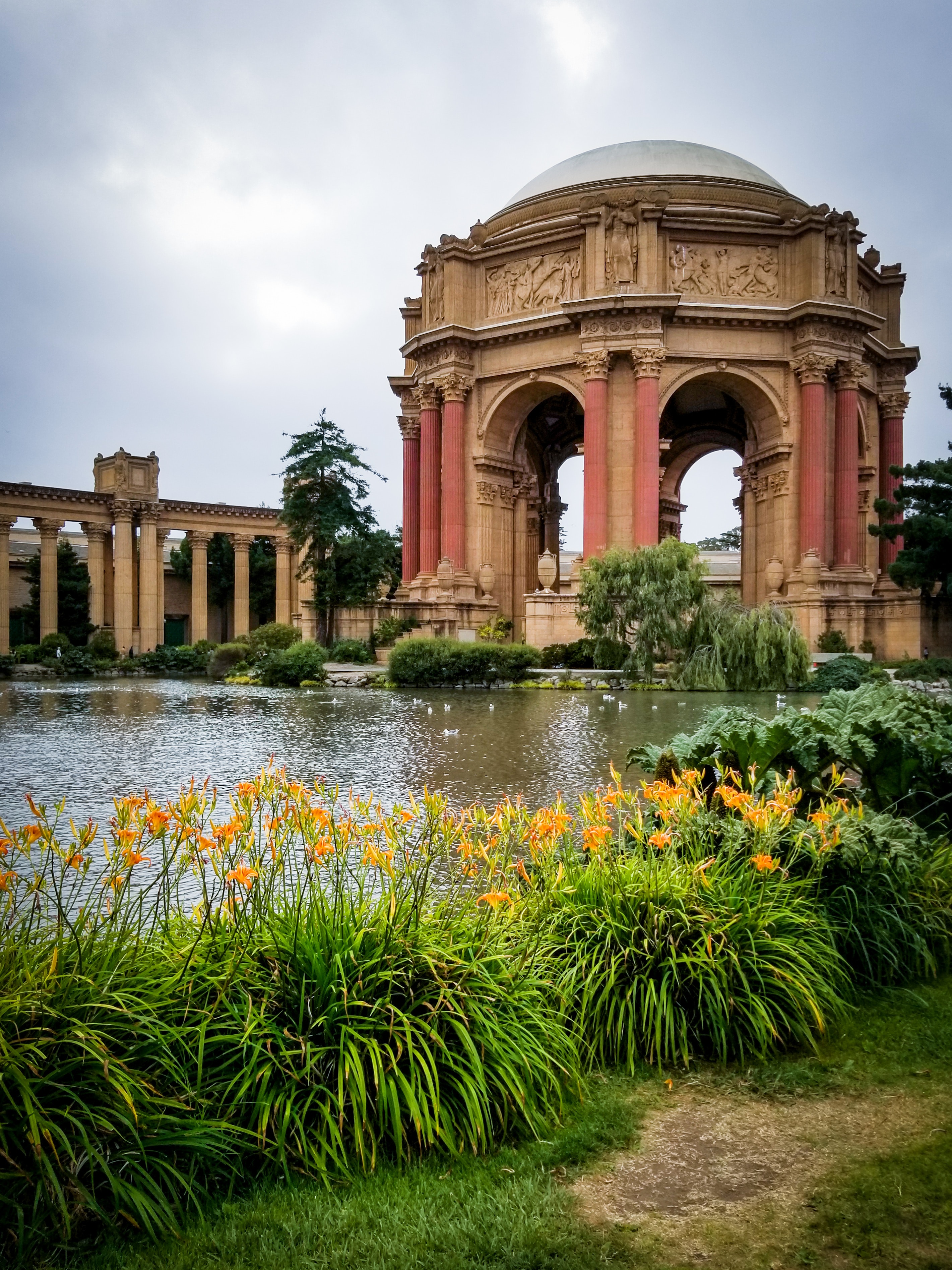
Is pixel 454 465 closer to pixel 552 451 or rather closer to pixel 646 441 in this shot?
pixel 646 441

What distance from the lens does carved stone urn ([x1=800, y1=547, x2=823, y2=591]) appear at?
113 feet

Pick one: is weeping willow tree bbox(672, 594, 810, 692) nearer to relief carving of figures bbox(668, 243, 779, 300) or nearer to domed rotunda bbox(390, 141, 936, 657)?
domed rotunda bbox(390, 141, 936, 657)

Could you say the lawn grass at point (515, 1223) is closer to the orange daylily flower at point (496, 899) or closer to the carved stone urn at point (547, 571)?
the orange daylily flower at point (496, 899)

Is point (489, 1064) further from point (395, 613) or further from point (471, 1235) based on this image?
point (395, 613)

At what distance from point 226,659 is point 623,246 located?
70.6 ft

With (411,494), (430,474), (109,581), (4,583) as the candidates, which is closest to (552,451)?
(411,494)

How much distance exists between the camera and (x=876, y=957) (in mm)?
4301

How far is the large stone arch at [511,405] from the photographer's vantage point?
38.0 m

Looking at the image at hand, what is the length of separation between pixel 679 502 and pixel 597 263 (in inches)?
915

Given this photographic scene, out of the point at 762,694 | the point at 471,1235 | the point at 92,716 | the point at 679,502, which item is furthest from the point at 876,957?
the point at 679,502

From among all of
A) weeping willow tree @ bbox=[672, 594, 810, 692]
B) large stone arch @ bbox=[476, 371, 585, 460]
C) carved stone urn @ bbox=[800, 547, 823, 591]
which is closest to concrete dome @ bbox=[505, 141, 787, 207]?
large stone arch @ bbox=[476, 371, 585, 460]

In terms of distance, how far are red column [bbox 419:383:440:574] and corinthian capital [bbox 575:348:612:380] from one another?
7.56 meters

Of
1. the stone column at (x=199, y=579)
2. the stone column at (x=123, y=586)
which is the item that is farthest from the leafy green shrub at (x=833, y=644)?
the stone column at (x=123, y=586)

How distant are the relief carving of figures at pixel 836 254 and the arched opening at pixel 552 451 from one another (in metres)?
13.3
